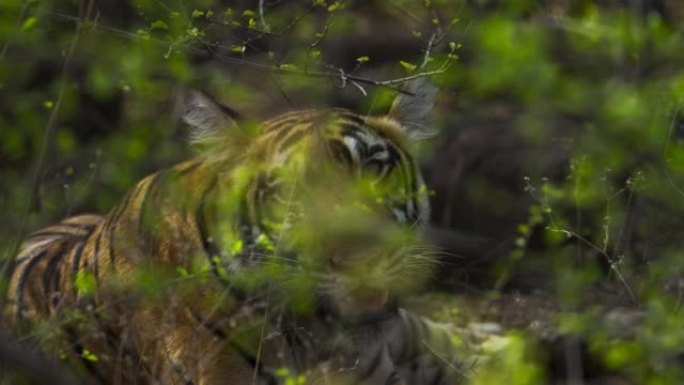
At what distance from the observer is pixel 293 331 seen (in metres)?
4.67

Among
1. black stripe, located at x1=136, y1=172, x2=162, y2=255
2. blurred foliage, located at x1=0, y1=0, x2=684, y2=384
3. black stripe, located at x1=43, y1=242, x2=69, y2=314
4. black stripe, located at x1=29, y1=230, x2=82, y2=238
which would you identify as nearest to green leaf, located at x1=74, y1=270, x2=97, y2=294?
blurred foliage, located at x1=0, y1=0, x2=684, y2=384

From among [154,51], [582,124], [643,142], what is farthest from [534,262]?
[154,51]

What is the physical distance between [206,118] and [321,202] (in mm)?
692

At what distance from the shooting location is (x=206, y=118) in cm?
508

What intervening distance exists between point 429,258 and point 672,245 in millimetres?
1802

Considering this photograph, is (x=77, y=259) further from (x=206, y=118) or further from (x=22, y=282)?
(x=206, y=118)

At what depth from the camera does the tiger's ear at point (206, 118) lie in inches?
199

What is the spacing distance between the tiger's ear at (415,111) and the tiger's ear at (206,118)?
61cm

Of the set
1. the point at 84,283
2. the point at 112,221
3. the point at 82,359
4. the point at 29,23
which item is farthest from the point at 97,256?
the point at 29,23

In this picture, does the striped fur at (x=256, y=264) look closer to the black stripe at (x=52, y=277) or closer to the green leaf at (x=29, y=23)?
the black stripe at (x=52, y=277)

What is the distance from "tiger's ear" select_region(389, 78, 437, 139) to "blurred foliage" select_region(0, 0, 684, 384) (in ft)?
0.23

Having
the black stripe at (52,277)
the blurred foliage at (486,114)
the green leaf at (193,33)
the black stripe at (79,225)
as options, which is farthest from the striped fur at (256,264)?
the green leaf at (193,33)

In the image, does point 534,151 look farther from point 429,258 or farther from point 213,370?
point 213,370

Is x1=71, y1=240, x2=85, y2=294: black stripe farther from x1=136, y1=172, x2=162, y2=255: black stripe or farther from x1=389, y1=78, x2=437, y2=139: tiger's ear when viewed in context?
x1=389, y1=78, x2=437, y2=139: tiger's ear
